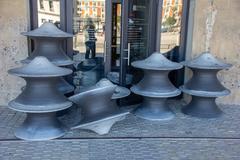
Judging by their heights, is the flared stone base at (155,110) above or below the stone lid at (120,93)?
below

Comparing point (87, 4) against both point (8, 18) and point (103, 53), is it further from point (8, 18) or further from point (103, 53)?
point (8, 18)

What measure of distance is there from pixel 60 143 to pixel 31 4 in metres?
2.53

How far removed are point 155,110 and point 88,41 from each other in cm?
170

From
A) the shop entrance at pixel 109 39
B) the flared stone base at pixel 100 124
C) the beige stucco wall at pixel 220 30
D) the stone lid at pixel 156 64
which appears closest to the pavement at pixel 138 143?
the flared stone base at pixel 100 124

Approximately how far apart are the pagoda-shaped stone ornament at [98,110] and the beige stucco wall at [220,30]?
6.67 ft

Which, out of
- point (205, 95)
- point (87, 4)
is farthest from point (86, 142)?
point (87, 4)

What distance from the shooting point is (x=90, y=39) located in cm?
475

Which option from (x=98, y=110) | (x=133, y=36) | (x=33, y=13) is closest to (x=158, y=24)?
(x=133, y=36)

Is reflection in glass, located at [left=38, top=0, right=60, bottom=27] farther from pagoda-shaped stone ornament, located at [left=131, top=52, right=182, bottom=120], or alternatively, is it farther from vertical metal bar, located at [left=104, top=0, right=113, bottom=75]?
pagoda-shaped stone ornament, located at [left=131, top=52, right=182, bottom=120]

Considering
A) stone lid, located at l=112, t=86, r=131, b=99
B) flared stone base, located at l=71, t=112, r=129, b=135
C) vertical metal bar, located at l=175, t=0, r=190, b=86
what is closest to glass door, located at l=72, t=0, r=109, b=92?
stone lid, located at l=112, t=86, r=131, b=99

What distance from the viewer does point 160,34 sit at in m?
4.91

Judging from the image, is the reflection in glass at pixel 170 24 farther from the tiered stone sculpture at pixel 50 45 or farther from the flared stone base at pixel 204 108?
the tiered stone sculpture at pixel 50 45

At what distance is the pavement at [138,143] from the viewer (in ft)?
10.4

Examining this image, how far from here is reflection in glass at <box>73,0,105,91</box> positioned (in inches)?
181
